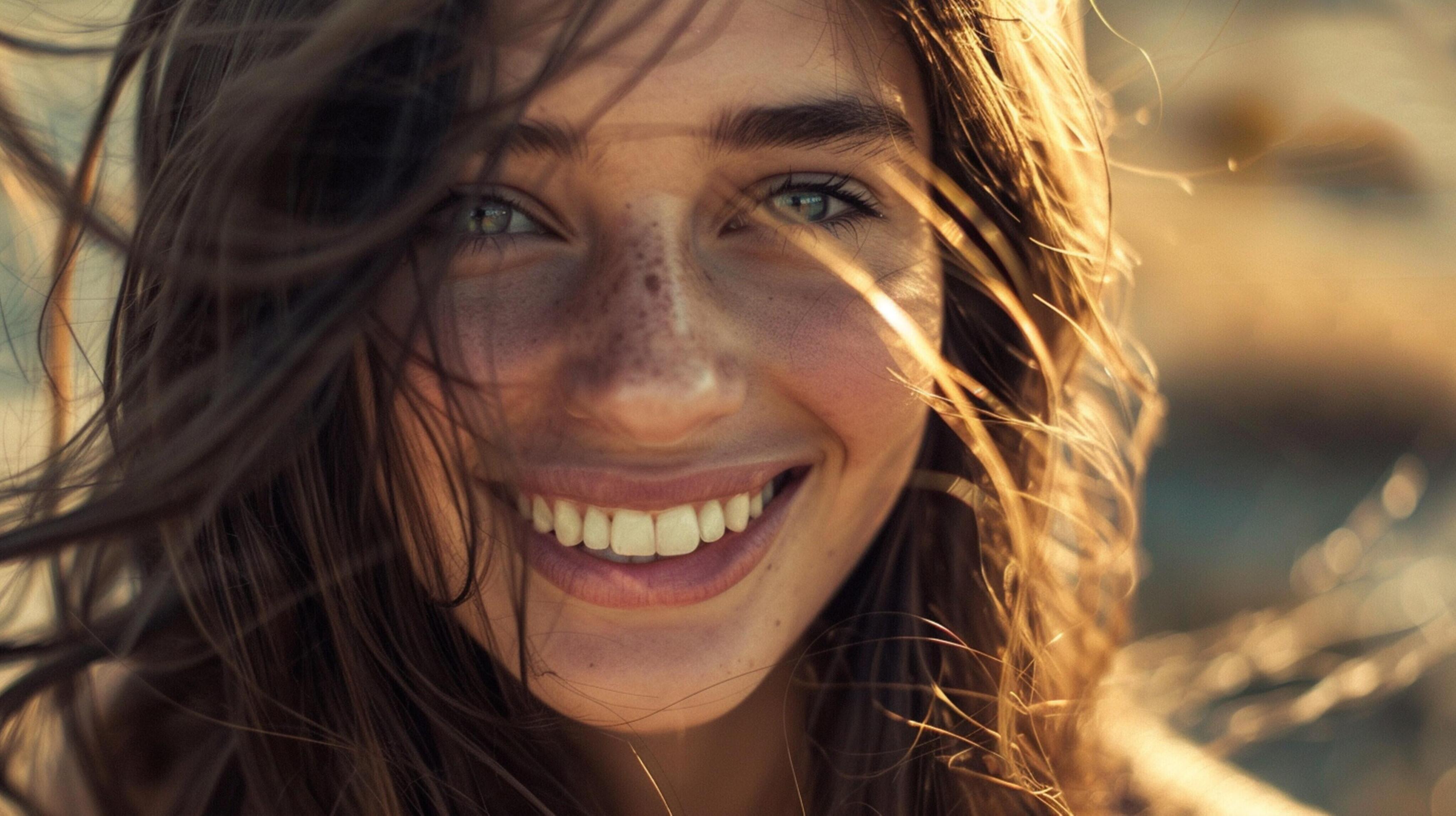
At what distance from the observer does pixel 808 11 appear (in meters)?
1.14

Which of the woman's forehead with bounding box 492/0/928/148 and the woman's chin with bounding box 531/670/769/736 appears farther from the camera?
the woman's chin with bounding box 531/670/769/736

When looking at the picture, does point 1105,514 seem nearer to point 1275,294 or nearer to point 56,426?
point 56,426

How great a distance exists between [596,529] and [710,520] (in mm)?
136

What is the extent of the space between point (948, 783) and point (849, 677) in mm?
195

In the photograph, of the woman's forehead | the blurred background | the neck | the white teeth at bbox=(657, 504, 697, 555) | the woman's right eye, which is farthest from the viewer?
the blurred background

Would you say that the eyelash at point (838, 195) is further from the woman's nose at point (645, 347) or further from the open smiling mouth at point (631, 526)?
A: the open smiling mouth at point (631, 526)

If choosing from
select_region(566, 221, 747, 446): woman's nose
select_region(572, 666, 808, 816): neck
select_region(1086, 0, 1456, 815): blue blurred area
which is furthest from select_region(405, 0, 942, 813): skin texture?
select_region(1086, 0, 1456, 815): blue blurred area

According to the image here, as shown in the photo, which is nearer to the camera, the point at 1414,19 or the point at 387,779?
the point at 387,779

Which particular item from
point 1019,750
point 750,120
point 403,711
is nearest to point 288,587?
point 403,711

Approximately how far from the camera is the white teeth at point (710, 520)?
129cm

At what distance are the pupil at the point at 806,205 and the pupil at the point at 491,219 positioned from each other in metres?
0.30

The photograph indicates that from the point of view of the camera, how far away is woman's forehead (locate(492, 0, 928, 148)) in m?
1.05

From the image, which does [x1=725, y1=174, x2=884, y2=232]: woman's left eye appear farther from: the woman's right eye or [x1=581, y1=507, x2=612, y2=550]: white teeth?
[x1=581, y1=507, x2=612, y2=550]: white teeth

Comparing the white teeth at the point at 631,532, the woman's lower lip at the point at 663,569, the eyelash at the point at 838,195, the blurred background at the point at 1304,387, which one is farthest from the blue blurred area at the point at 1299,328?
the white teeth at the point at 631,532
